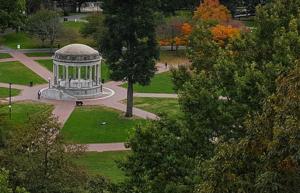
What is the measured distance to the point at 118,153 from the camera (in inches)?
1946

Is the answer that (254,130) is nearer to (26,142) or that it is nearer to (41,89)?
(26,142)

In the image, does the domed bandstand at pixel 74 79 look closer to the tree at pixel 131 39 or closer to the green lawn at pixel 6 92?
the green lawn at pixel 6 92

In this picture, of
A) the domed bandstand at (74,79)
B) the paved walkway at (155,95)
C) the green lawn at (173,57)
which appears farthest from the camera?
the green lawn at (173,57)

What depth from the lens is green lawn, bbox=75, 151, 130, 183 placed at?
43.8 m

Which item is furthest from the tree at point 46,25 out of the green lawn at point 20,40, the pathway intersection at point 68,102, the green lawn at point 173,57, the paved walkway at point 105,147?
the paved walkway at point 105,147

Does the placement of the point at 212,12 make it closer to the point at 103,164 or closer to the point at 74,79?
the point at 74,79

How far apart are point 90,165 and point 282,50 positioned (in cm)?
2192

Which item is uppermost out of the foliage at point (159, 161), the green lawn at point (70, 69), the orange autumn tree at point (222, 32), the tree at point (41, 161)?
the orange autumn tree at point (222, 32)

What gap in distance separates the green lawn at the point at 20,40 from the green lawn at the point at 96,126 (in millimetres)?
31297

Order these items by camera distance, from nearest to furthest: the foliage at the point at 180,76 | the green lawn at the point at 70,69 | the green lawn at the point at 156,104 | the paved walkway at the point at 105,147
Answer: the foliage at the point at 180,76 < the paved walkway at the point at 105,147 < the green lawn at the point at 156,104 < the green lawn at the point at 70,69

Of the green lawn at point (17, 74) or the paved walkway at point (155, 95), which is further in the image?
the green lawn at point (17, 74)

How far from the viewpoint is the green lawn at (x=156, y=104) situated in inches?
2483

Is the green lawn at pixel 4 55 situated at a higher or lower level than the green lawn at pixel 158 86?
higher

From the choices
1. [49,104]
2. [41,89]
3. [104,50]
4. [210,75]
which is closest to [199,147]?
[210,75]
